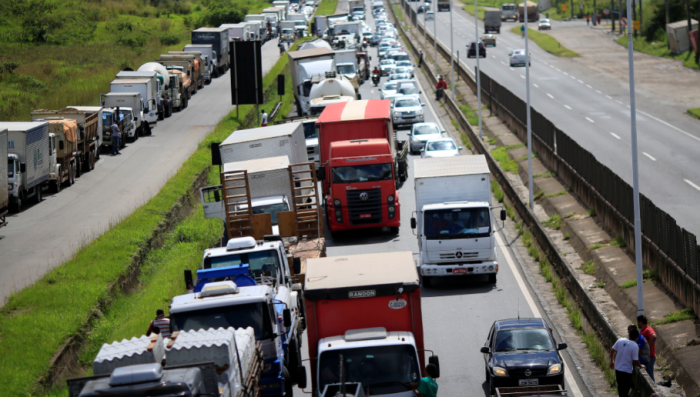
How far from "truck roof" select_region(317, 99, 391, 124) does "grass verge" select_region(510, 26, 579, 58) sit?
57.0m

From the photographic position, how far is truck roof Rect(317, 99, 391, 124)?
29484mm

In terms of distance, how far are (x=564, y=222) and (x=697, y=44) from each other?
4790 centimetres

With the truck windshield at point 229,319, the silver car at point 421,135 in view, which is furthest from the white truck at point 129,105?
the truck windshield at point 229,319

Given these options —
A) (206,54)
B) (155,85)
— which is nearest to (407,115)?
(155,85)

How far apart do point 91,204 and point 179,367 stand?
2492cm

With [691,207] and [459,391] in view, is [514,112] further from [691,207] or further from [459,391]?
[459,391]

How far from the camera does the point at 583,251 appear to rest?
2378cm

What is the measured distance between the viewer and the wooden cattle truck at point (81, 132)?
132 feet

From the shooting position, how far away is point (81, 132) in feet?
133

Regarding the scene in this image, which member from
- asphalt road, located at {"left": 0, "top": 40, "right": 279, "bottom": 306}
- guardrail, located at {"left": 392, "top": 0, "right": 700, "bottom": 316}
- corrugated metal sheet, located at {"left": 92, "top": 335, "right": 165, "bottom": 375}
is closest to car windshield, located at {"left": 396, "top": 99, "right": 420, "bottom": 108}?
guardrail, located at {"left": 392, "top": 0, "right": 700, "bottom": 316}

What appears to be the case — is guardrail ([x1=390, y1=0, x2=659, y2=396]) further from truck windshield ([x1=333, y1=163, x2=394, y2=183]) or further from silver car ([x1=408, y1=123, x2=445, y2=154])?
truck windshield ([x1=333, y1=163, x2=394, y2=183])

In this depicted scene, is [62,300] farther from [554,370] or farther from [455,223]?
[554,370]

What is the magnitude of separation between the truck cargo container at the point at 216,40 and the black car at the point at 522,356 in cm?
6857

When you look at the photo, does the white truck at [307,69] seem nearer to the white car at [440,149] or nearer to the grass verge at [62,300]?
the white car at [440,149]
